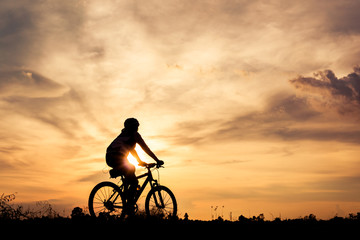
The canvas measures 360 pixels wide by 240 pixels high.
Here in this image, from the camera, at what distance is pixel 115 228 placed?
840cm

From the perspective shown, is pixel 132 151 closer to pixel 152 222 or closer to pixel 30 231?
pixel 152 222

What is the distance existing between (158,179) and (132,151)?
1.33m

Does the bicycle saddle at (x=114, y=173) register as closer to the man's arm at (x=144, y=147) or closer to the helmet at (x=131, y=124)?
the man's arm at (x=144, y=147)

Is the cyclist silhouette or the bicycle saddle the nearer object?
the cyclist silhouette

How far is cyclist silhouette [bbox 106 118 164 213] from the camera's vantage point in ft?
32.7

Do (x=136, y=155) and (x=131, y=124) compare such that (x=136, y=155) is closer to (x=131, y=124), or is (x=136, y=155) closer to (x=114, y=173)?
(x=114, y=173)

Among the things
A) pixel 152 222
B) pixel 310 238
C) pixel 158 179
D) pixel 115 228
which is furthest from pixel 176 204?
pixel 310 238

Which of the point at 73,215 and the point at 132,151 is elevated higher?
the point at 132,151

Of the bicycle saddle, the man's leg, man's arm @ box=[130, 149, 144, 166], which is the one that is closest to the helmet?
man's arm @ box=[130, 149, 144, 166]

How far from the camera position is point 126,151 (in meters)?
10.0

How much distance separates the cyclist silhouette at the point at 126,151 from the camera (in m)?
9.95

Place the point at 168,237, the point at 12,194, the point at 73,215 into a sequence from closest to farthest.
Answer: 1. the point at 168,237
2. the point at 73,215
3. the point at 12,194

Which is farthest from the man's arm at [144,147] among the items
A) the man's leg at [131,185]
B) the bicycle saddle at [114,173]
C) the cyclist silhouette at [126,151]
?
the bicycle saddle at [114,173]

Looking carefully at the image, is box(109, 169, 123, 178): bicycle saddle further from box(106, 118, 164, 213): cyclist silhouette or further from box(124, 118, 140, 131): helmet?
box(124, 118, 140, 131): helmet
